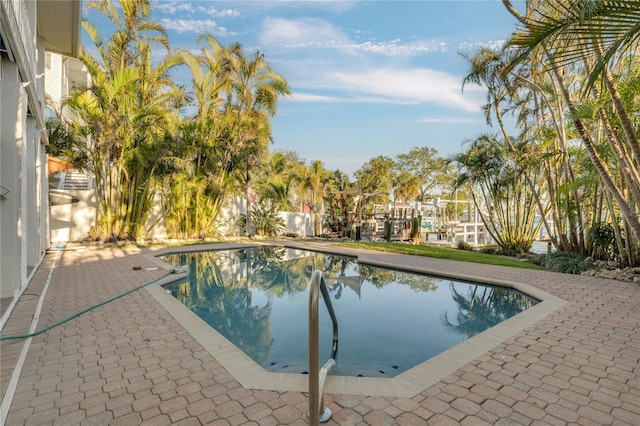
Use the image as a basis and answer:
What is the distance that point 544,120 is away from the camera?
1220 cm

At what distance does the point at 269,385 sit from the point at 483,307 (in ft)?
16.2

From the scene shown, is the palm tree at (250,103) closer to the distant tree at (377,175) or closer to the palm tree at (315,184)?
the palm tree at (315,184)

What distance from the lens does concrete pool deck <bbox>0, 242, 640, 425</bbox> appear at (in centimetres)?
237

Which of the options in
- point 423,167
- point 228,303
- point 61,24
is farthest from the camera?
point 423,167

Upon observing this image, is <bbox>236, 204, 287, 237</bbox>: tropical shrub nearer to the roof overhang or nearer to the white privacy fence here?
the white privacy fence

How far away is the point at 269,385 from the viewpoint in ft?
9.07

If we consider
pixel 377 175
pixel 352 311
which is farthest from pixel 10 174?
pixel 377 175

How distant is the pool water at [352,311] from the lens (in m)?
4.36

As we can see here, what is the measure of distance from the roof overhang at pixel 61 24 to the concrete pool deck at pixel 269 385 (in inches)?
299

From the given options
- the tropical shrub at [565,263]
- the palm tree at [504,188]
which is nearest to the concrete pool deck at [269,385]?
the tropical shrub at [565,263]

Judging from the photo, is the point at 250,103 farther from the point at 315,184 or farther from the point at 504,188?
the point at 504,188

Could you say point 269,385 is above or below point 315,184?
below

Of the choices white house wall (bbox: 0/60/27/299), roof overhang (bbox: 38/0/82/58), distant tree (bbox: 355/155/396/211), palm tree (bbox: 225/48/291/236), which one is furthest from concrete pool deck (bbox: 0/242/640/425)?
distant tree (bbox: 355/155/396/211)

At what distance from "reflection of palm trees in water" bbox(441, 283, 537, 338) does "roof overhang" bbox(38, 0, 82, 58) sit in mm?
11080
